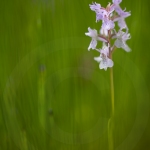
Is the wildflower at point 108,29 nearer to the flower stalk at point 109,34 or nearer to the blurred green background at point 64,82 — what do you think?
the flower stalk at point 109,34

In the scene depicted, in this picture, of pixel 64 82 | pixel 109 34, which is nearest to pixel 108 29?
pixel 109 34

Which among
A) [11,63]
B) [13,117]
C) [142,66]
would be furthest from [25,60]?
[142,66]

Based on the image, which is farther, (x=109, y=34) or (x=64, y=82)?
(x=64, y=82)

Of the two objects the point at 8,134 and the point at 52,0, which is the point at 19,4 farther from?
the point at 8,134

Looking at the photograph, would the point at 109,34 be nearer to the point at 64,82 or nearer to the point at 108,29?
the point at 108,29

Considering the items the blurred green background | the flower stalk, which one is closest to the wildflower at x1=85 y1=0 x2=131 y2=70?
the flower stalk

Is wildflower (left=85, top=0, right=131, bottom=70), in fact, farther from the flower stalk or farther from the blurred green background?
the blurred green background

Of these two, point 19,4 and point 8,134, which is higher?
point 19,4

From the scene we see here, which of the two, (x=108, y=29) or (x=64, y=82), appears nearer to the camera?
(x=108, y=29)
